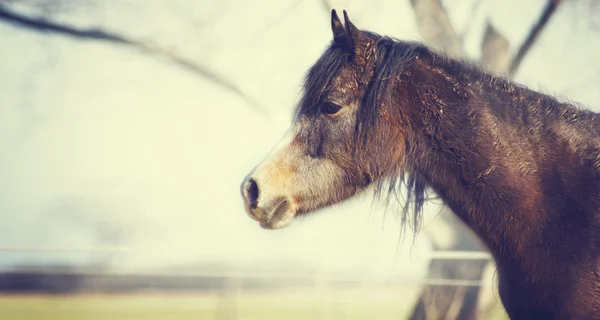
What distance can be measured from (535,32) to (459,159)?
17.8 feet

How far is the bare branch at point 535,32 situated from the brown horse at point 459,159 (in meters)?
4.81

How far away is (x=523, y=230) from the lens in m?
2.28

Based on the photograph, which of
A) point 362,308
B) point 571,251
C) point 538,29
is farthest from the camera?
point 362,308

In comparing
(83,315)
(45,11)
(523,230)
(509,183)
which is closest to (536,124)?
(509,183)

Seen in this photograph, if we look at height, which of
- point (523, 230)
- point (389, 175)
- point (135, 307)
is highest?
point (523, 230)

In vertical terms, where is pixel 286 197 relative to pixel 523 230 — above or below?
below

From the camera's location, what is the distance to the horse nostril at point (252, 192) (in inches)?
98.1

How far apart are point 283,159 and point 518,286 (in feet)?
3.59

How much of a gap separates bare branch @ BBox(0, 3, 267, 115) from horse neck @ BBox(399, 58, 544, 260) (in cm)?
515

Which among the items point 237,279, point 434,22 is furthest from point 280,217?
point 434,22

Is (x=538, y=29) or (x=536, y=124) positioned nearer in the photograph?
(x=536, y=124)

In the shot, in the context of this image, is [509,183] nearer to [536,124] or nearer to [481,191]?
[481,191]

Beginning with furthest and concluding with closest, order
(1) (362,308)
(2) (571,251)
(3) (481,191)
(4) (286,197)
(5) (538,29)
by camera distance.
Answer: (1) (362,308) → (5) (538,29) → (4) (286,197) → (3) (481,191) → (2) (571,251)

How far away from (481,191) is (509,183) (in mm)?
113
